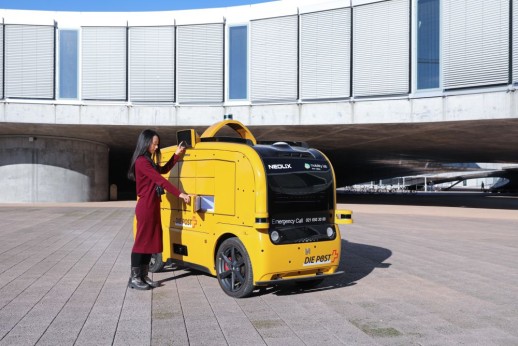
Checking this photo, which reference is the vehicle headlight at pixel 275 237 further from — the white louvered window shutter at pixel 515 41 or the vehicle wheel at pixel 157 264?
the white louvered window shutter at pixel 515 41

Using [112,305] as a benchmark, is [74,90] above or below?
above

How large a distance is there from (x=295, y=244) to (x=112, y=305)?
6.99 ft

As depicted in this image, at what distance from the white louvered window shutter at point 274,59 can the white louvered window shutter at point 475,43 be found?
6.32 metres

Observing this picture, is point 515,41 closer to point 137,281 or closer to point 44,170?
point 137,281

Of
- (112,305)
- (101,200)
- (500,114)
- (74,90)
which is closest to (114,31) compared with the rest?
(74,90)

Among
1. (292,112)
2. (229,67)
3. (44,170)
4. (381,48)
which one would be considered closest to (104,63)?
(229,67)

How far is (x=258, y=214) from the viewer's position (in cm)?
545

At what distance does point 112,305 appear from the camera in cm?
538

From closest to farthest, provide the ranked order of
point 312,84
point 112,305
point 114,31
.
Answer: point 112,305 → point 312,84 → point 114,31

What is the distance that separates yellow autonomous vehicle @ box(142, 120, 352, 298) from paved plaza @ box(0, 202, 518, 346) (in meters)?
0.36

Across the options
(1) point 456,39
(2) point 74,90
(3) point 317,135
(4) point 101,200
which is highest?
(1) point 456,39

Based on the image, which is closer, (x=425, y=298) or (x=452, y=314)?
(x=452, y=314)

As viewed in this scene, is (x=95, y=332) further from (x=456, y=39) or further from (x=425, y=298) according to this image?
(x=456, y=39)

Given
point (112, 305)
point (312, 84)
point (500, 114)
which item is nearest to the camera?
point (112, 305)
